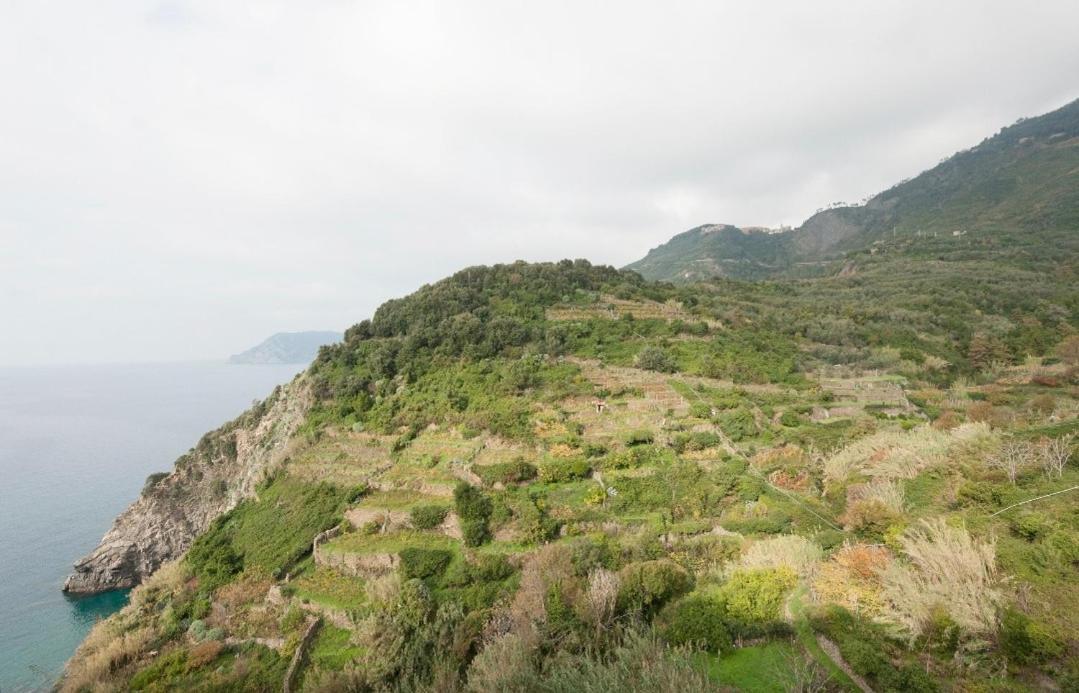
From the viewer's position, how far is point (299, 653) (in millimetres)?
17516

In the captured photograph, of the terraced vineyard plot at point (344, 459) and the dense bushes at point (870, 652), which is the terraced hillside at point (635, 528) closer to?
the dense bushes at point (870, 652)

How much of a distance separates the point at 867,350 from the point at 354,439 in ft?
153

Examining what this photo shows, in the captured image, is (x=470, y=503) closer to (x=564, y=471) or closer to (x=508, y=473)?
(x=508, y=473)

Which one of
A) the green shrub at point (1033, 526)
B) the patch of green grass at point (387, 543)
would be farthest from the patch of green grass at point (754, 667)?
the patch of green grass at point (387, 543)

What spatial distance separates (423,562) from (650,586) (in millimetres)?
9937

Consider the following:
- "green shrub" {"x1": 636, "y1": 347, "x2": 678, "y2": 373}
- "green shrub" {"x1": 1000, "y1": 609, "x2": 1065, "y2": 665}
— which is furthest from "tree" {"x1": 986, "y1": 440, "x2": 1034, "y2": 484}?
"green shrub" {"x1": 636, "y1": 347, "x2": 678, "y2": 373}

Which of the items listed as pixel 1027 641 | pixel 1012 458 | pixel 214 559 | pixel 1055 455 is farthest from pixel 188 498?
pixel 1055 455

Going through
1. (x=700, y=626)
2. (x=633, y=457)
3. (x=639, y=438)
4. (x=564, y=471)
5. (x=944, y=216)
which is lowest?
(x=700, y=626)

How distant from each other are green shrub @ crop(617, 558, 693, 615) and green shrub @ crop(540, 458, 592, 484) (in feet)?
25.9

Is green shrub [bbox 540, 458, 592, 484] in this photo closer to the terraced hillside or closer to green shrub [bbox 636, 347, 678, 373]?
the terraced hillside

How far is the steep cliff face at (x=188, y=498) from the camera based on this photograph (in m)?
36.3

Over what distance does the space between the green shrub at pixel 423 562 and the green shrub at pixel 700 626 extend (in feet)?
32.7

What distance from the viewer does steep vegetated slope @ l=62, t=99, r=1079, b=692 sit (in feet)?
37.3

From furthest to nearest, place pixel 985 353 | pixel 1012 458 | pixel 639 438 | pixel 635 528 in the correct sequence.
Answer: pixel 985 353
pixel 639 438
pixel 635 528
pixel 1012 458
